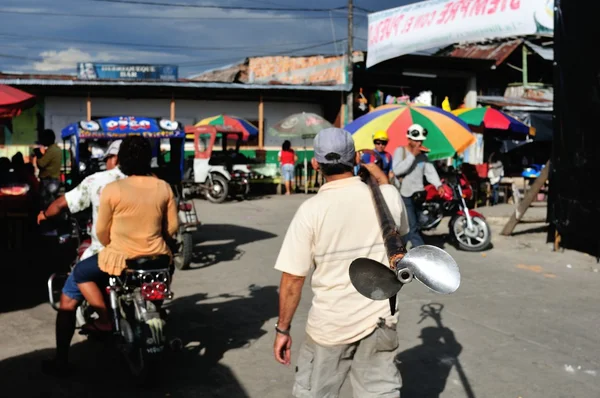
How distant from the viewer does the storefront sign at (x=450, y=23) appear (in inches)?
514

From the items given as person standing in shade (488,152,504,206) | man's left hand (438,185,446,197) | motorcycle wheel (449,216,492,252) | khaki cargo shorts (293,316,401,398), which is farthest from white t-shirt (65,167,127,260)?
person standing in shade (488,152,504,206)

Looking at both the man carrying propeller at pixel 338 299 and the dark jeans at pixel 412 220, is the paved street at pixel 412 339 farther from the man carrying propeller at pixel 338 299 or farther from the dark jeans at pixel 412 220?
the man carrying propeller at pixel 338 299

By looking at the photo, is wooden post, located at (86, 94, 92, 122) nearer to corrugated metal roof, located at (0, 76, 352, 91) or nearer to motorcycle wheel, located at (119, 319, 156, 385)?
corrugated metal roof, located at (0, 76, 352, 91)

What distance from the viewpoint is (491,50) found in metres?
28.5

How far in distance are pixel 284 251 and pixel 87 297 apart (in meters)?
2.28

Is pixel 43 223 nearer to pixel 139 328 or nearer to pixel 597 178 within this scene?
pixel 139 328

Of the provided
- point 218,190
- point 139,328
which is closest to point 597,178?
point 139,328

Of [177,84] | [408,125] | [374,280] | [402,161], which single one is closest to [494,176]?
[408,125]

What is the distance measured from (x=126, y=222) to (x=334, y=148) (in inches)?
83.5

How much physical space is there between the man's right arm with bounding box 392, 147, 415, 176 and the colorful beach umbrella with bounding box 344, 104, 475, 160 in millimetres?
1073

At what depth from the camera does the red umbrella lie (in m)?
7.51

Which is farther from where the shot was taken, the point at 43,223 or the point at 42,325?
the point at 42,325

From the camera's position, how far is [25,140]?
2231cm

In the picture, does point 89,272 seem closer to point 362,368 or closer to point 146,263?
point 146,263
